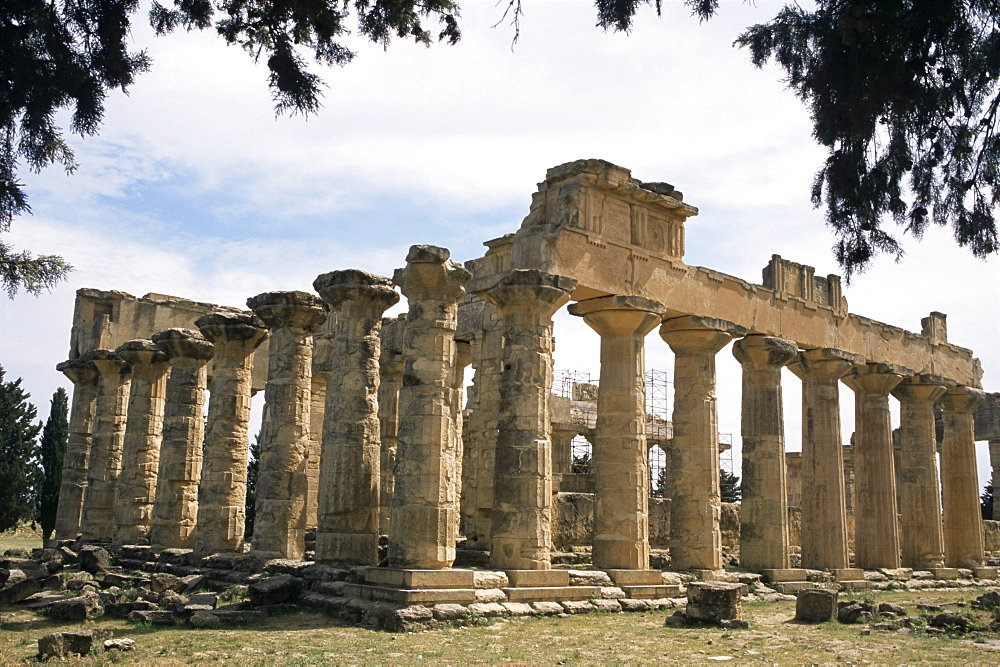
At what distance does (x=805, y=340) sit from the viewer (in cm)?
2505

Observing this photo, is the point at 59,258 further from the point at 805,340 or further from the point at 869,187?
the point at 805,340

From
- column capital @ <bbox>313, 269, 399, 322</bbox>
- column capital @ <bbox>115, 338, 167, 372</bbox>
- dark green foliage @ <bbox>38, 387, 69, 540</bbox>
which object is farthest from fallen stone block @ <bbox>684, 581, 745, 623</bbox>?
dark green foliage @ <bbox>38, 387, 69, 540</bbox>

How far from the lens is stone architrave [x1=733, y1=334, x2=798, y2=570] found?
23.0 meters

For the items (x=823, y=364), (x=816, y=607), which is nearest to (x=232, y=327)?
(x=816, y=607)

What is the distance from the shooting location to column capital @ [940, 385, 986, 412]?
100ft

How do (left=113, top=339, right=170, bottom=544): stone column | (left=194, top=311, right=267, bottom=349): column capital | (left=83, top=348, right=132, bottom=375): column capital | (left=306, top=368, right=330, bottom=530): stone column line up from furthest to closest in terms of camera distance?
(left=306, top=368, right=330, bottom=530): stone column → (left=83, top=348, right=132, bottom=375): column capital → (left=113, top=339, right=170, bottom=544): stone column → (left=194, top=311, right=267, bottom=349): column capital

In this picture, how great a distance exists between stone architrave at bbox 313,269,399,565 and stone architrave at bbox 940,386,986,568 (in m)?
19.5

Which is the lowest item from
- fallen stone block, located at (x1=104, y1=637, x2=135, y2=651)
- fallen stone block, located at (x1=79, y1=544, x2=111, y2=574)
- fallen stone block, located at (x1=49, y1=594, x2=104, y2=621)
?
fallen stone block, located at (x1=104, y1=637, x2=135, y2=651)

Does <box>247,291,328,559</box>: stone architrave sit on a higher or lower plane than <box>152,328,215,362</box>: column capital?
lower

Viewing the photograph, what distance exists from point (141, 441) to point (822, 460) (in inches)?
692

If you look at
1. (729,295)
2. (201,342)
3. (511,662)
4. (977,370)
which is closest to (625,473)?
(729,295)

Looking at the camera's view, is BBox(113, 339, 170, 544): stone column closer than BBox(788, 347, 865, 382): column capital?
No

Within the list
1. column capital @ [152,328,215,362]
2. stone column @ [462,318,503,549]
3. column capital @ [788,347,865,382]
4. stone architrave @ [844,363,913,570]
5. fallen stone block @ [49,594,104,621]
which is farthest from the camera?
stone architrave @ [844,363,913,570]

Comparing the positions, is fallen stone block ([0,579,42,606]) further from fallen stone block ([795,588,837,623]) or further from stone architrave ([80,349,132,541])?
fallen stone block ([795,588,837,623])
